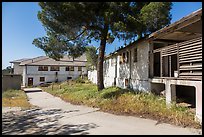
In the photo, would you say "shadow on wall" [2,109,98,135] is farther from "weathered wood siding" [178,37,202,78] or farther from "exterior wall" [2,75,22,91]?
"exterior wall" [2,75,22,91]

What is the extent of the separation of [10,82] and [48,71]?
17.9 m

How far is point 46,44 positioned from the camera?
16.0 m

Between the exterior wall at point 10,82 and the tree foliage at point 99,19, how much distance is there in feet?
42.1

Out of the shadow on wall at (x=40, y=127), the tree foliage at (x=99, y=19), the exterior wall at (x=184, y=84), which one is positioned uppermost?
the tree foliage at (x=99, y=19)

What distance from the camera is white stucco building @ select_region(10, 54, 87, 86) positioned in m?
42.4

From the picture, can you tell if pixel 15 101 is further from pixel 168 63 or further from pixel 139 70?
pixel 168 63

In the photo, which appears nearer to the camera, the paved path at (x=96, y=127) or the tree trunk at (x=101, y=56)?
the paved path at (x=96, y=127)

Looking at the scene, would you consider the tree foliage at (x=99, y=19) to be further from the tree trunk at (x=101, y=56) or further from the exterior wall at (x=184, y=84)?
the exterior wall at (x=184, y=84)

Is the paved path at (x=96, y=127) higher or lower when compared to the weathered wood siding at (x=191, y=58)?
lower

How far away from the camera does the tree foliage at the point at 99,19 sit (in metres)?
11.5

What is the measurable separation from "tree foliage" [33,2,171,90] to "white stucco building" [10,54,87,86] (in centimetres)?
2855

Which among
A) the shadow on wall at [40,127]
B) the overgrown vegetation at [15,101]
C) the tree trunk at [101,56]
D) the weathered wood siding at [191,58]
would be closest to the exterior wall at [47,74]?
the overgrown vegetation at [15,101]

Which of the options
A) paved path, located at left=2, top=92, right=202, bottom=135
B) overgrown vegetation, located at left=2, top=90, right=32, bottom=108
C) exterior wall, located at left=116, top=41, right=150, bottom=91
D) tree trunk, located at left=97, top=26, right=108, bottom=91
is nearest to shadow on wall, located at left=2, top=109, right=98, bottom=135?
paved path, located at left=2, top=92, right=202, bottom=135

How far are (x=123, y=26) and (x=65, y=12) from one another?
3431 mm
